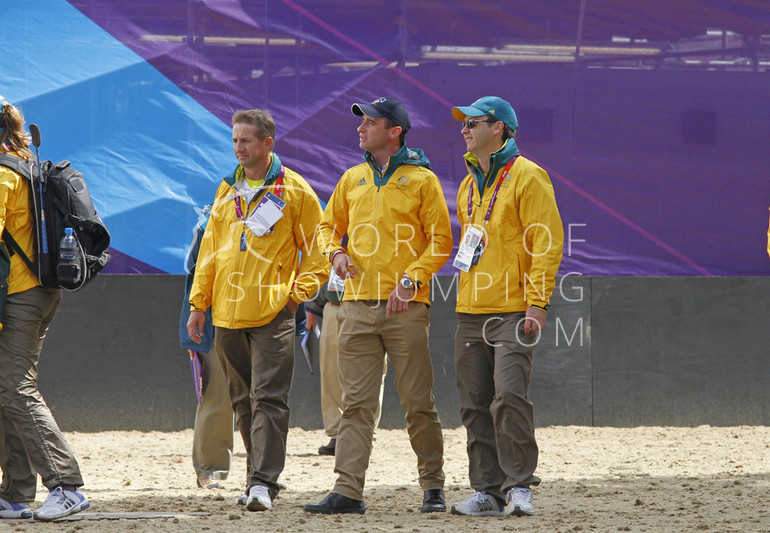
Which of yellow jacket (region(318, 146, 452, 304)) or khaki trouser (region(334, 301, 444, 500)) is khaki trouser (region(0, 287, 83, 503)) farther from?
yellow jacket (region(318, 146, 452, 304))

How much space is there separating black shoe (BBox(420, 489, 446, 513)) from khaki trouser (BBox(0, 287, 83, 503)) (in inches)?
61.0

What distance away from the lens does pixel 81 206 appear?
473cm

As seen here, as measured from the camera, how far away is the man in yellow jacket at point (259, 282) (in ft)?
16.4

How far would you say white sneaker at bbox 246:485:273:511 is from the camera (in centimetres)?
485

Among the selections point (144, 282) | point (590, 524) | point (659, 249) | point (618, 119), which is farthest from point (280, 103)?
point (590, 524)

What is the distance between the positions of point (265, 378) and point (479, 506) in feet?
3.78

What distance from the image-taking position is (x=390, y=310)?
191 inches

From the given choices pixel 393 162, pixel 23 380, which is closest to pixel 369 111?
pixel 393 162

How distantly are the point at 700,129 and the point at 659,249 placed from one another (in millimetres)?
974

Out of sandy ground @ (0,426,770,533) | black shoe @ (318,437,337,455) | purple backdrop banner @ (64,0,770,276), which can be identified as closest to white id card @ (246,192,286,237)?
sandy ground @ (0,426,770,533)

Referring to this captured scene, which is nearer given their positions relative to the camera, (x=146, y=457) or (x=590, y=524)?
(x=590, y=524)

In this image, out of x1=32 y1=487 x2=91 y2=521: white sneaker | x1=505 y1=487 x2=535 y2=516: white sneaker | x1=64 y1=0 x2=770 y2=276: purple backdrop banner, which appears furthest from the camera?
x1=64 y1=0 x2=770 y2=276: purple backdrop banner

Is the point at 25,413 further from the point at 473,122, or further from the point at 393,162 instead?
the point at 473,122

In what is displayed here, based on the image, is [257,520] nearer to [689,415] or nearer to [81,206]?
[81,206]
